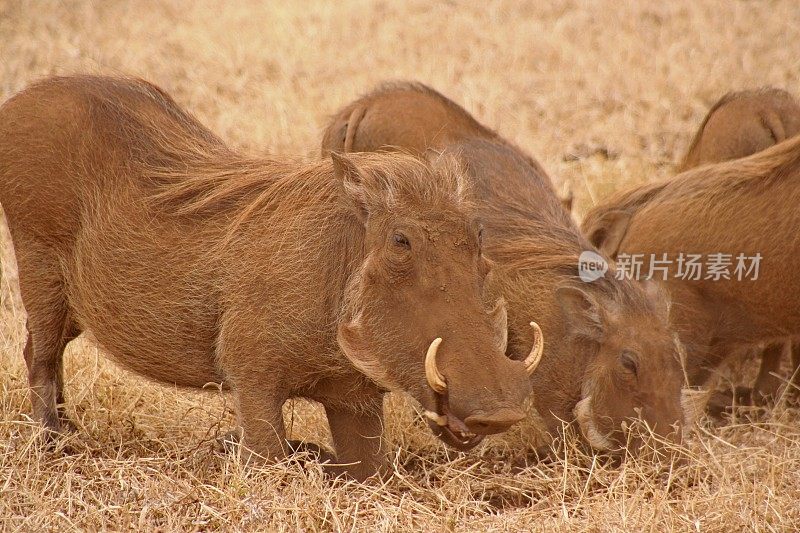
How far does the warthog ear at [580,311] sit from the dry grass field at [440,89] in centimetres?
45

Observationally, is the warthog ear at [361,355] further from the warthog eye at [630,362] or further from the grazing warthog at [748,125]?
the grazing warthog at [748,125]

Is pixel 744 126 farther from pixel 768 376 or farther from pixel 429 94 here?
pixel 429 94

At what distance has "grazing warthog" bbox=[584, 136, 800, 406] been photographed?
445cm

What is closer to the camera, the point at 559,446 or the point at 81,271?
the point at 81,271

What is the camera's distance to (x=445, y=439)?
3.00 metres

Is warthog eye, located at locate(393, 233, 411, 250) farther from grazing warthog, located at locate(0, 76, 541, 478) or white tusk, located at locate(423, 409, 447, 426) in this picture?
white tusk, located at locate(423, 409, 447, 426)

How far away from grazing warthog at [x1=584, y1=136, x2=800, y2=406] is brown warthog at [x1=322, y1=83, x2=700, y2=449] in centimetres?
50

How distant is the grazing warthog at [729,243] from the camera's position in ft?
14.6

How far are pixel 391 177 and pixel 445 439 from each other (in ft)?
2.45

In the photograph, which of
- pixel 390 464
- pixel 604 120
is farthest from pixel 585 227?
pixel 604 120

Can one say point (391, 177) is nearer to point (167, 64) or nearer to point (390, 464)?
Answer: point (390, 464)

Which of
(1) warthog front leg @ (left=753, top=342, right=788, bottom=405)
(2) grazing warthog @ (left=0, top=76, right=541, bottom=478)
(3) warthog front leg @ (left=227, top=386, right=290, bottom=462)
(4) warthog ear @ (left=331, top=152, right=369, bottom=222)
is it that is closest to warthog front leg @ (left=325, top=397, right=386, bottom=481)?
(2) grazing warthog @ (left=0, top=76, right=541, bottom=478)

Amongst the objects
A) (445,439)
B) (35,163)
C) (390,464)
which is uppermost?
(35,163)

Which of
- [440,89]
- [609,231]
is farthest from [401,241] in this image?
[440,89]
